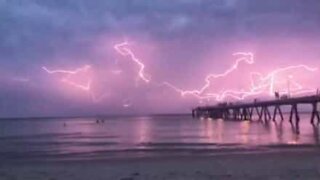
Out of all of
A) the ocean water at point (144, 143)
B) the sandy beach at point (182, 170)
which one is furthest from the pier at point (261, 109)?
the sandy beach at point (182, 170)

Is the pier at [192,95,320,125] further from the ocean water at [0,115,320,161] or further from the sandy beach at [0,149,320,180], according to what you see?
the sandy beach at [0,149,320,180]

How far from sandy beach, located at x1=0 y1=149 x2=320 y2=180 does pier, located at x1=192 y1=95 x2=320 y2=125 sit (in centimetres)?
3836

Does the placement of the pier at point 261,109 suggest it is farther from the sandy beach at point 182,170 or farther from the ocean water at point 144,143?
the sandy beach at point 182,170

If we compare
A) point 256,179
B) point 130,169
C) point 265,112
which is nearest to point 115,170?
point 130,169

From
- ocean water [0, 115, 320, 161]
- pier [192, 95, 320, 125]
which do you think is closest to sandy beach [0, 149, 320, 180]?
ocean water [0, 115, 320, 161]

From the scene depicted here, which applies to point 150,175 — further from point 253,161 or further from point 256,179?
point 253,161

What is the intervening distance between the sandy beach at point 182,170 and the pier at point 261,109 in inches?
1510

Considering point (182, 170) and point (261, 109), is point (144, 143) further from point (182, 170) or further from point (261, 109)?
point (261, 109)

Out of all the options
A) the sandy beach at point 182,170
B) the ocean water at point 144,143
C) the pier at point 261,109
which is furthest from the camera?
the pier at point 261,109

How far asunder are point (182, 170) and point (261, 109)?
261 feet

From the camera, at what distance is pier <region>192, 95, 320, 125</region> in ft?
221

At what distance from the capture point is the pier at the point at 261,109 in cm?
6740

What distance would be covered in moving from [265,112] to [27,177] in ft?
259

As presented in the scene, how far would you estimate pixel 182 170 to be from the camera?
21953 mm
